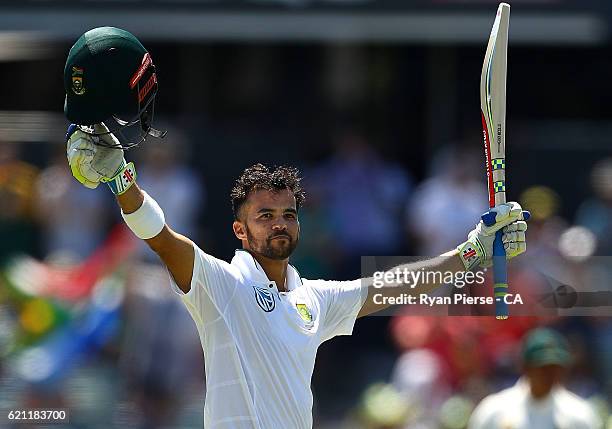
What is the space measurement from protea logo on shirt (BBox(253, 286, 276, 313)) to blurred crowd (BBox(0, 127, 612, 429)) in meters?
2.40

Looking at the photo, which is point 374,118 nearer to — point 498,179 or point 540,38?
point 540,38

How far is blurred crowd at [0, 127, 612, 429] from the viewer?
881 cm

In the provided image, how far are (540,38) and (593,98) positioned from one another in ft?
3.58

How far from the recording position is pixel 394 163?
11359mm

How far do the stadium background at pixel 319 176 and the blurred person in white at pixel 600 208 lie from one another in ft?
0.05

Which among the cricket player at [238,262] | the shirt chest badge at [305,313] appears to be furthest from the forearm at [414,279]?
the shirt chest badge at [305,313]

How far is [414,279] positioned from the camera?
6.45 metres

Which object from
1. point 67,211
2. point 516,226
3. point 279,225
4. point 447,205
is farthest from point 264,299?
point 447,205

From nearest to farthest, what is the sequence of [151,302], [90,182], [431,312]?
[90,182]
[431,312]
[151,302]

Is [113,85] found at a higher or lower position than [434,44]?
lower

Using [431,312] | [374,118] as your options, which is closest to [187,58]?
[374,118]

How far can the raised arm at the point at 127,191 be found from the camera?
5297 mm

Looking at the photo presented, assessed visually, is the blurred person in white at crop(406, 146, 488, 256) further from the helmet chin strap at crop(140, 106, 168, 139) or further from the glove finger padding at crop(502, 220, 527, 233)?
the helmet chin strap at crop(140, 106, 168, 139)

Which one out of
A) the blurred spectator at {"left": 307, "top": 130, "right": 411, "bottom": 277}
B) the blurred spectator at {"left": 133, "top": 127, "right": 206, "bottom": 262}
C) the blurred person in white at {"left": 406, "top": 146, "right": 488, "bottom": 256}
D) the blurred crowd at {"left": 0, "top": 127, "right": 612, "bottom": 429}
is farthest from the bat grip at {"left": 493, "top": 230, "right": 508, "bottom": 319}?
the blurred spectator at {"left": 133, "top": 127, "right": 206, "bottom": 262}
